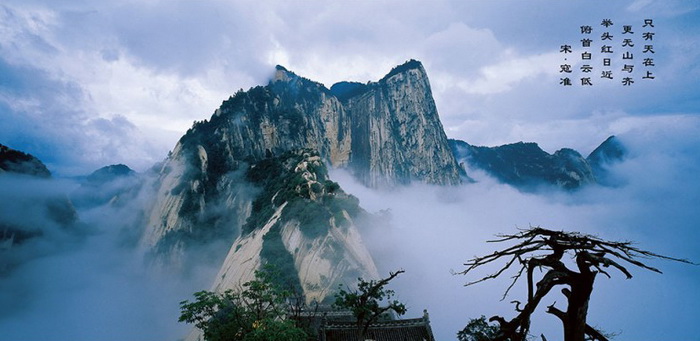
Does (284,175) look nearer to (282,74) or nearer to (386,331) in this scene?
(386,331)

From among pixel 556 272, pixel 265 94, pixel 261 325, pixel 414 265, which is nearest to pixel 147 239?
pixel 265 94

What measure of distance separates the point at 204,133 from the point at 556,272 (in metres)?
111

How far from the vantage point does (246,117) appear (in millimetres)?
109500

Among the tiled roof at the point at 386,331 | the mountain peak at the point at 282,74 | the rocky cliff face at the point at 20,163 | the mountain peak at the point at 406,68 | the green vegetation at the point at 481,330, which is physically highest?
the mountain peak at the point at 406,68

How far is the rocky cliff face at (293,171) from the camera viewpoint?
187 ft

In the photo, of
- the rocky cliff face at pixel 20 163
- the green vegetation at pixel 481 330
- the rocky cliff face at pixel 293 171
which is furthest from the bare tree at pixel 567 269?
the rocky cliff face at pixel 20 163

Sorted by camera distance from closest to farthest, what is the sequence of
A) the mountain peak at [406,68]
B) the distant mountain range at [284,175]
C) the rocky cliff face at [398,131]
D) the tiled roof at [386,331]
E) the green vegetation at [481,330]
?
the green vegetation at [481,330] < the tiled roof at [386,331] < the distant mountain range at [284,175] < the rocky cliff face at [398,131] < the mountain peak at [406,68]

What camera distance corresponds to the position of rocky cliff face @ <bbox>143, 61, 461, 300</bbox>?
187ft

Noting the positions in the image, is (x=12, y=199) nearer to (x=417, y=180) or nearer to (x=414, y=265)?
(x=414, y=265)

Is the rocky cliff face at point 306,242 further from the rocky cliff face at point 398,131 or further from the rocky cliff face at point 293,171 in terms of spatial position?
the rocky cliff face at point 398,131

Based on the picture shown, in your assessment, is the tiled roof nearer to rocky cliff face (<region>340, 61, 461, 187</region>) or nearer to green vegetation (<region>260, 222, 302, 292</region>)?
green vegetation (<region>260, 222, 302, 292</region>)

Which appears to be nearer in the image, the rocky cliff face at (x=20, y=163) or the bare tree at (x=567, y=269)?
the bare tree at (x=567, y=269)

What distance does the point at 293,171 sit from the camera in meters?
75.0

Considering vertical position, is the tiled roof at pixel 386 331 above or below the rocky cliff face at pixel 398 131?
below
